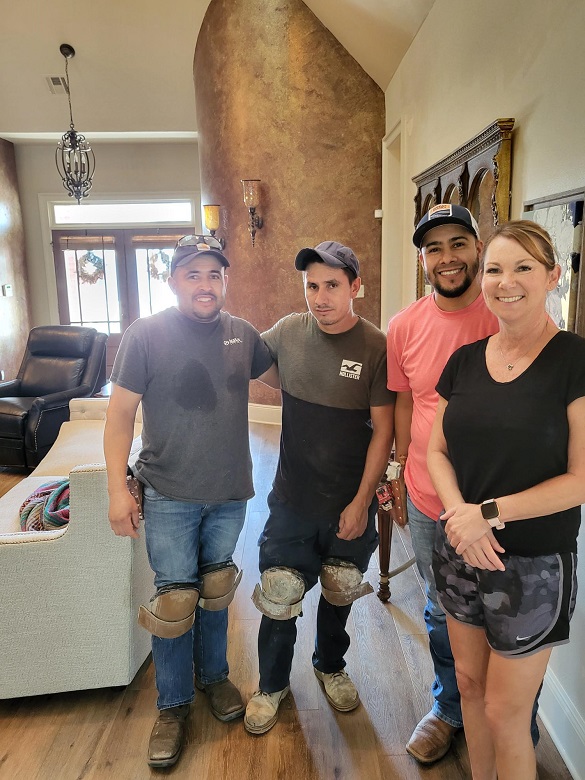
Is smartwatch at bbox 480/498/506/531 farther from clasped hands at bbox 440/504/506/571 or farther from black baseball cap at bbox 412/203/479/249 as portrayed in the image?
black baseball cap at bbox 412/203/479/249

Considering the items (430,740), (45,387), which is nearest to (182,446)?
(430,740)

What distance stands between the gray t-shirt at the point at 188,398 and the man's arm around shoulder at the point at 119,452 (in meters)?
0.04

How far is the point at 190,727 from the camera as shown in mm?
1829

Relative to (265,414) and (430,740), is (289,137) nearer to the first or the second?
(265,414)

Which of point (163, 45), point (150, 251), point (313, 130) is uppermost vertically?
point (163, 45)

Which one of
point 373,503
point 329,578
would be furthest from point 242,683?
point 373,503

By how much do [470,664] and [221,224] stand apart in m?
5.11

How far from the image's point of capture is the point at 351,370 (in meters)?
1.64

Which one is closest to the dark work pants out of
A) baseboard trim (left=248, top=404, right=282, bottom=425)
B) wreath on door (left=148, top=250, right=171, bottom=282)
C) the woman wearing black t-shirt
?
the woman wearing black t-shirt

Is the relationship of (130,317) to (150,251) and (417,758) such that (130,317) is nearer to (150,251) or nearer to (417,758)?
(150,251)

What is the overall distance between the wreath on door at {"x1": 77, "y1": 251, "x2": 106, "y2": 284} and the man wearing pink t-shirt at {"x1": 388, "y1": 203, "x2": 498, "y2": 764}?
23.0 ft

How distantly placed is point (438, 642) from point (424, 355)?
2.88ft

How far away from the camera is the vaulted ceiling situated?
178 inches

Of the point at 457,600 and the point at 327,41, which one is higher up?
the point at 327,41
